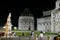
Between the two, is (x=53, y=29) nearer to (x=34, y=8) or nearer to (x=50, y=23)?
(x=50, y=23)

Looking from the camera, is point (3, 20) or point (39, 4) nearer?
point (3, 20)

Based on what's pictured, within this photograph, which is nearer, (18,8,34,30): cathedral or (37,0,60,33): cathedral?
(37,0,60,33): cathedral

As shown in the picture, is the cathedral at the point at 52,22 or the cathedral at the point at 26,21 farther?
the cathedral at the point at 26,21

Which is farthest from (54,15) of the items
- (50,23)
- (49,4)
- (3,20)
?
(3,20)

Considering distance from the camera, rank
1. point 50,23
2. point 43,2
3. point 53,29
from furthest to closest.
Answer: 1. point 43,2
2. point 50,23
3. point 53,29

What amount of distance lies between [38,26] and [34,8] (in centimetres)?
607

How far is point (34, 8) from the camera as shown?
83188 mm

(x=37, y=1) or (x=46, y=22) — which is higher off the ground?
(x=37, y=1)

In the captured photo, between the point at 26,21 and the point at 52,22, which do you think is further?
the point at 26,21

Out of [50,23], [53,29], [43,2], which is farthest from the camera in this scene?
[43,2]

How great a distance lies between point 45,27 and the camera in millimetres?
79000

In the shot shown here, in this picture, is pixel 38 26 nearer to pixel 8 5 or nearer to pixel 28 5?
pixel 28 5

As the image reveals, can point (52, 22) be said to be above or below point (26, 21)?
above

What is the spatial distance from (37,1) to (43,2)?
1.98 metres
